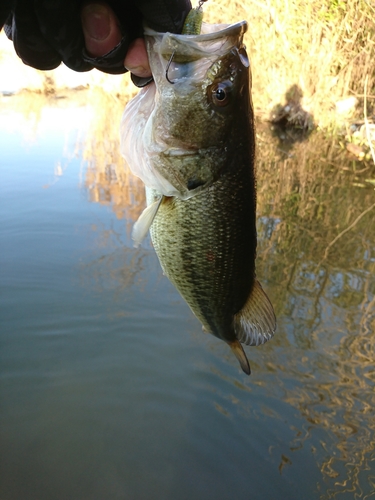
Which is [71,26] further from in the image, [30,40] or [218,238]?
[218,238]

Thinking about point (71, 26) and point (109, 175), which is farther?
point (109, 175)

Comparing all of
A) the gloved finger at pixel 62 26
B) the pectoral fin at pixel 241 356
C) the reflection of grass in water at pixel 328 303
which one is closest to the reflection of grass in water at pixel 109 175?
the reflection of grass in water at pixel 328 303

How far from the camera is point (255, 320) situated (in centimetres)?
184

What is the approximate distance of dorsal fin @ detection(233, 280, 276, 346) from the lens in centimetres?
183

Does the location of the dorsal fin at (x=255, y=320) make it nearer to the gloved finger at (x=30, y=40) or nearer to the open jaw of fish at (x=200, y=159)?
the open jaw of fish at (x=200, y=159)

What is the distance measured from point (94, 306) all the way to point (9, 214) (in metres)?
2.28

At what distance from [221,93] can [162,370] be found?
2.88 m

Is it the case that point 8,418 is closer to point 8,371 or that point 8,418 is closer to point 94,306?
point 8,371

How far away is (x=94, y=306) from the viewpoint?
183 inches

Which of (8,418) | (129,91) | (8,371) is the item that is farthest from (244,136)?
(129,91)

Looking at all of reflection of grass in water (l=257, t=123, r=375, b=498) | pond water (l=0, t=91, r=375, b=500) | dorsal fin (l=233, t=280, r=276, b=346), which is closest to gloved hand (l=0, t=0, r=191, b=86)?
dorsal fin (l=233, t=280, r=276, b=346)

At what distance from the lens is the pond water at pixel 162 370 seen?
312cm

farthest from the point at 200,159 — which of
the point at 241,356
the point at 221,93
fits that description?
the point at 241,356

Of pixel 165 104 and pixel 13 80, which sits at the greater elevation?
pixel 13 80
